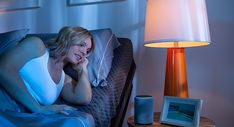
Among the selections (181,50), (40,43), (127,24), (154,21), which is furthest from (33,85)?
(127,24)

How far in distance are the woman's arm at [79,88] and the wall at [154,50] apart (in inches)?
21.9

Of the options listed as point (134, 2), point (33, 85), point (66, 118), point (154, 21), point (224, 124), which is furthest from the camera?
point (134, 2)

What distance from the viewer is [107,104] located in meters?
1.30

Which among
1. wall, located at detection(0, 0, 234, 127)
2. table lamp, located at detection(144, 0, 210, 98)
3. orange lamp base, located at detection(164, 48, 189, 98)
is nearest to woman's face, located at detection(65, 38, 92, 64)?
table lamp, located at detection(144, 0, 210, 98)

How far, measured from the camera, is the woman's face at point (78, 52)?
136cm

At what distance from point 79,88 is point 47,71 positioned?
18cm

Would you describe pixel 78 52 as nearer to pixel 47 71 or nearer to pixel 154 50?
pixel 47 71

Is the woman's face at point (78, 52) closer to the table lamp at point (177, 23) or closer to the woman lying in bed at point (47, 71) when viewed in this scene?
the woman lying in bed at point (47, 71)

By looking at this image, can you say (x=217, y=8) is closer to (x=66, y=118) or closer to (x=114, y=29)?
(x=114, y=29)

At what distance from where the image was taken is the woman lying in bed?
112 cm

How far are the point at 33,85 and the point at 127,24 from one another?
0.90 m

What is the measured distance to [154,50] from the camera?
6.01 ft

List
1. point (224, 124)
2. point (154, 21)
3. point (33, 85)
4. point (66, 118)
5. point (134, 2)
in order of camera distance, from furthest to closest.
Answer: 1. point (134, 2)
2. point (224, 124)
3. point (154, 21)
4. point (33, 85)
5. point (66, 118)

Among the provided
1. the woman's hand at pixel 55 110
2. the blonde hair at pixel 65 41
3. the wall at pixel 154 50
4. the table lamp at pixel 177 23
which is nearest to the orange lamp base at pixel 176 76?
the table lamp at pixel 177 23
